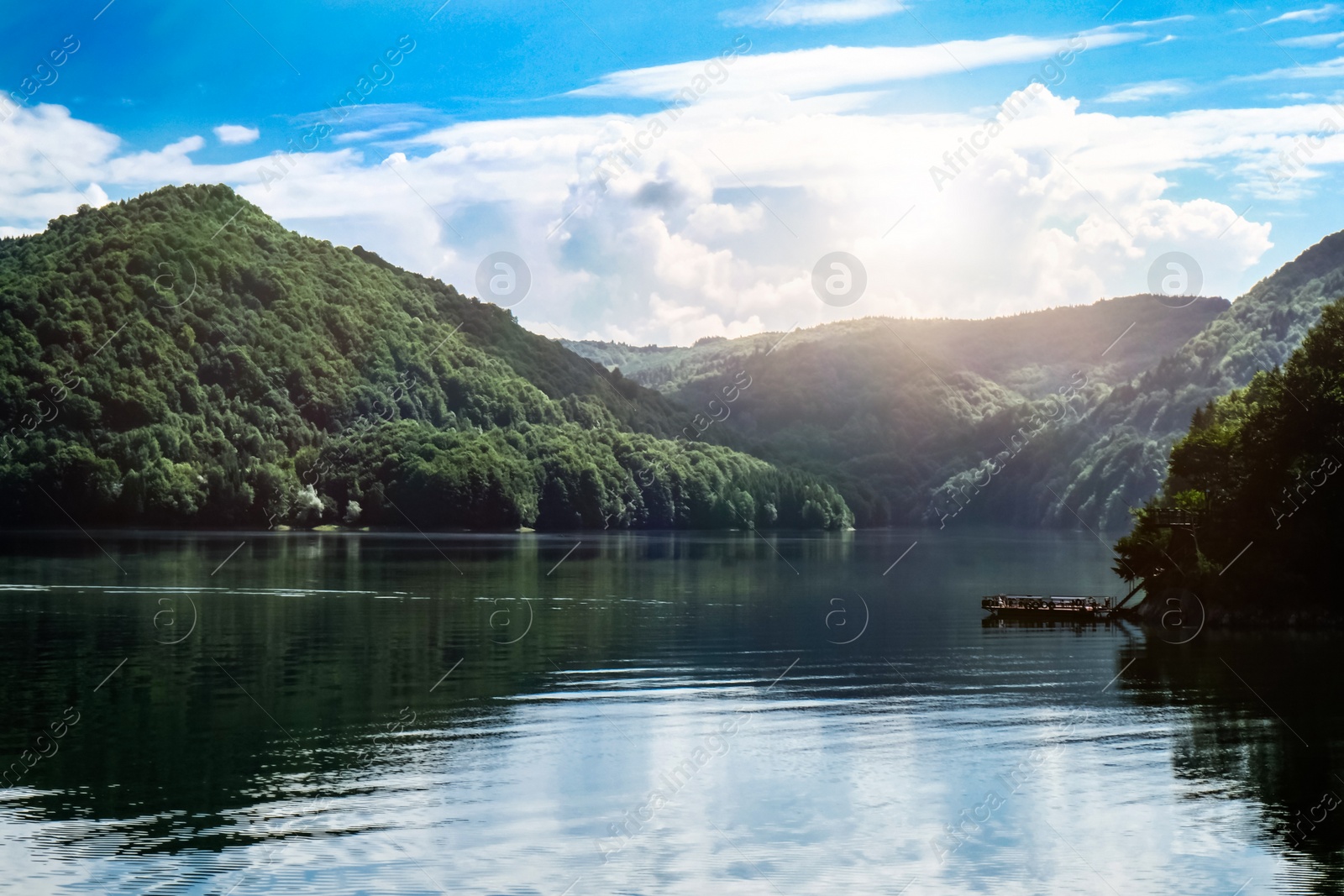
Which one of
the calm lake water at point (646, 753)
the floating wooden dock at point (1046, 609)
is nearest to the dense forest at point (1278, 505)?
the calm lake water at point (646, 753)

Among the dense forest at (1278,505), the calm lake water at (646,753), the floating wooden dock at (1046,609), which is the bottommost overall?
the calm lake water at (646,753)

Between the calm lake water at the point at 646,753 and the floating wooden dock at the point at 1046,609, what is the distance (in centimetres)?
449

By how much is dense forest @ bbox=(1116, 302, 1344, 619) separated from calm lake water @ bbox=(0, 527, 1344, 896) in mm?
5447

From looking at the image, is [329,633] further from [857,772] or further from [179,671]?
[857,772]

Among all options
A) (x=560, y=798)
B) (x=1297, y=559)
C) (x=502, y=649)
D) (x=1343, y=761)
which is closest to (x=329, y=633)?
(x=502, y=649)

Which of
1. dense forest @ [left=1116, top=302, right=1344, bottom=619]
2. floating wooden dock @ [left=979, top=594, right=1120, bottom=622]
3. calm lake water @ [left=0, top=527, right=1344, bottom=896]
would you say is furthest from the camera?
floating wooden dock @ [left=979, top=594, right=1120, bottom=622]

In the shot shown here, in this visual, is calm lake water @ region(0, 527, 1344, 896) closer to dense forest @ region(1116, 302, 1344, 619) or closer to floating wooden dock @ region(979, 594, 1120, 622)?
floating wooden dock @ region(979, 594, 1120, 622)

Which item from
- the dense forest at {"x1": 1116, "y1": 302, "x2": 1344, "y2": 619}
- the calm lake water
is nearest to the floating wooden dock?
the calm lake water

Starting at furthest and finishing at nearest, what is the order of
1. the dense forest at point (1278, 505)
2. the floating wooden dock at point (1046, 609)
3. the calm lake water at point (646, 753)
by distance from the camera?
1. the floating wooden dock at point (1046, 609)
2. the dense forest at point (1278, 505)
3. the calm lake water at point (646, 753)

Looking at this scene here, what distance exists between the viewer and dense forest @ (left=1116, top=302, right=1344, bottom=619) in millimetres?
75875

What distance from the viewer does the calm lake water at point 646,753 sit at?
91.1 ft

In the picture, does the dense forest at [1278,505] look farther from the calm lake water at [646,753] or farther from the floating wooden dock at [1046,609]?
the floating wooden dock at [1046,609]

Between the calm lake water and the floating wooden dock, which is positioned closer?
the calm lake water

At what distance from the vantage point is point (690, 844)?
2975 centimetres
